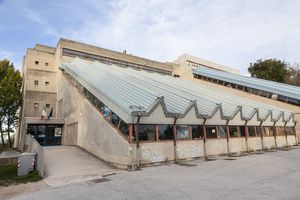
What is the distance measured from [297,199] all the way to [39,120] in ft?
84.6

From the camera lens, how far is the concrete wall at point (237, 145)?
1962 cm

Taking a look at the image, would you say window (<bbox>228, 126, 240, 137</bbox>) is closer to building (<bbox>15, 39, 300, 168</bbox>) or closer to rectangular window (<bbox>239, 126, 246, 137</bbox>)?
building (<bbox>15, 39, 300, 168</bbox>)

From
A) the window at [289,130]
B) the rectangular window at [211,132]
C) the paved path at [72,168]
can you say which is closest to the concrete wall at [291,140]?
the window at [289,130]

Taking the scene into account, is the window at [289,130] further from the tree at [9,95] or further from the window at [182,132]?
the tree at [9,95]

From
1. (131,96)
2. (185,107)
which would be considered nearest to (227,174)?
(185,107)

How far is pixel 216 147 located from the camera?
18.3m

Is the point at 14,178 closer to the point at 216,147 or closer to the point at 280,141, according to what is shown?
the point at 216,147

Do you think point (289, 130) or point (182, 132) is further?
point (289, 130)

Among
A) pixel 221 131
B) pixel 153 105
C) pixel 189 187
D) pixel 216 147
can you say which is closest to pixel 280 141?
pixel 221 131

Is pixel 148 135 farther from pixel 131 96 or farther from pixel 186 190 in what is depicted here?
pixel 186 190

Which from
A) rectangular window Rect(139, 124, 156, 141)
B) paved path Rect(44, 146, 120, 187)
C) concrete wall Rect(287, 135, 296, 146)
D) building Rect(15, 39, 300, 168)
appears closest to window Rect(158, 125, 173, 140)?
building Rect(15, 39, 300, 168)

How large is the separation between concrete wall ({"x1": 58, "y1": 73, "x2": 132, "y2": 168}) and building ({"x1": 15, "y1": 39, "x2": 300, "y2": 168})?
56 mm

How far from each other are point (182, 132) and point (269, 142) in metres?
13.2

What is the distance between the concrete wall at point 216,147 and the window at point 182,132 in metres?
2.08
